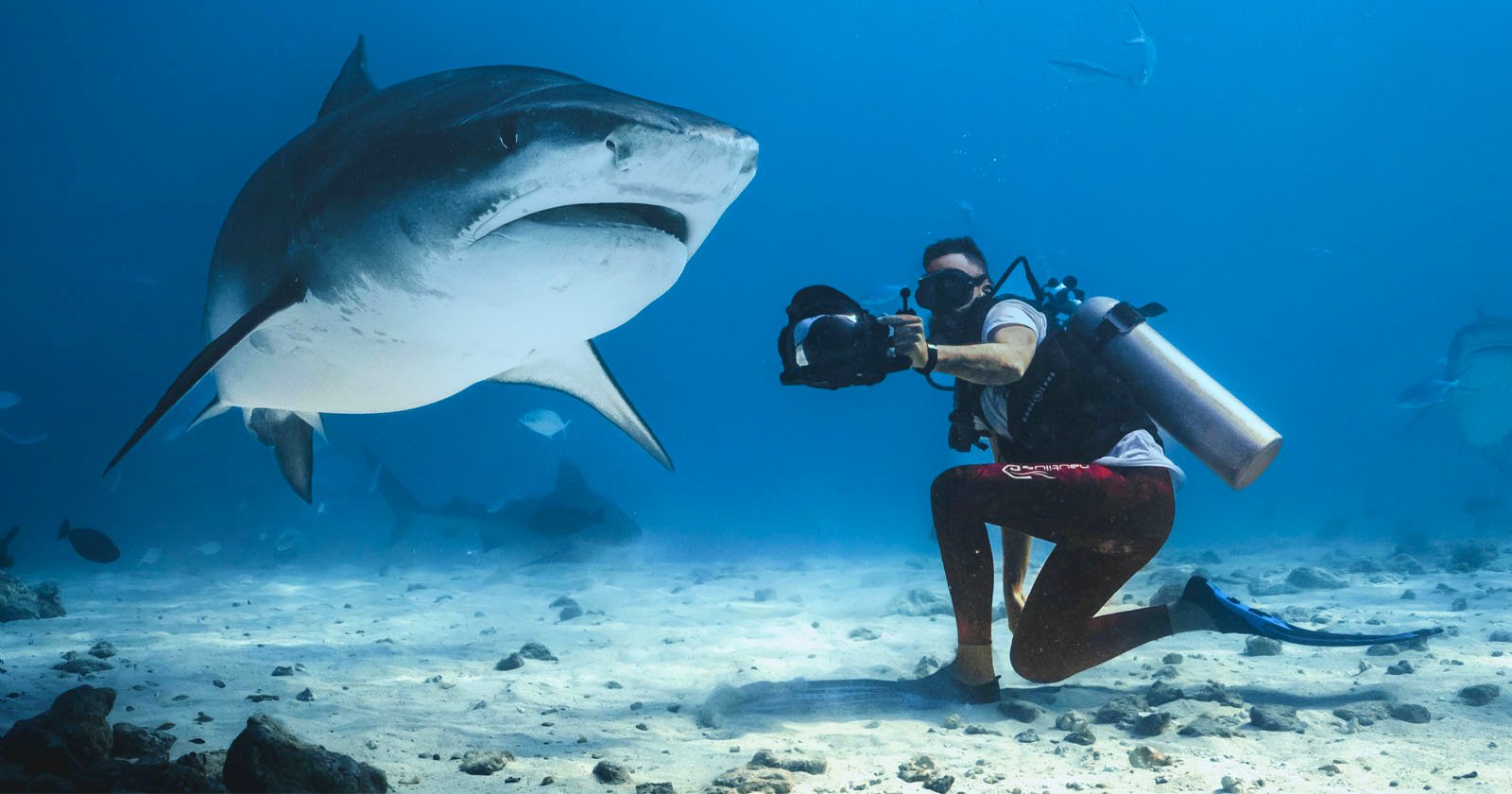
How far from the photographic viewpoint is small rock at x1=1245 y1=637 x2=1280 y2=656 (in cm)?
437

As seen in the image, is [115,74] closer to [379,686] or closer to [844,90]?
[379,686]

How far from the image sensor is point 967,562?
3.24 m

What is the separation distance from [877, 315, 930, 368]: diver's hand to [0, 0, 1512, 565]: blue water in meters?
15.1

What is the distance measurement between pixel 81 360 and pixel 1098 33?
88.8m

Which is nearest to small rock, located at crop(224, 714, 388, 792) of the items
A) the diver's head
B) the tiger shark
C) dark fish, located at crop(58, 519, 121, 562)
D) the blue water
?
the tiger shark

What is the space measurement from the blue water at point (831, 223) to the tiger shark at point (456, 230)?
49.4ft

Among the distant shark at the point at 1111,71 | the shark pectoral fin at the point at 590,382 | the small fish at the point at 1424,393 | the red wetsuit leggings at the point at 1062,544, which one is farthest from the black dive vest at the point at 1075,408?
the small fish at the point at 1424,393

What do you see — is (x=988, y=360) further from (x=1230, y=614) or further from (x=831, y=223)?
(x=831, y=223)

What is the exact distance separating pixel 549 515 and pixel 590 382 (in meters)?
9.32

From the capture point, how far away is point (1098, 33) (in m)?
71.2

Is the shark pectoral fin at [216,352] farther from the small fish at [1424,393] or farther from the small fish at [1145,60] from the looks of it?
the small fish at [1145,60]

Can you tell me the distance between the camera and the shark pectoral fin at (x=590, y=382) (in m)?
3.99

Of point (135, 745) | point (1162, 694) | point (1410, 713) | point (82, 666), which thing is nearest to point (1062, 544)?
point (1162, 694)

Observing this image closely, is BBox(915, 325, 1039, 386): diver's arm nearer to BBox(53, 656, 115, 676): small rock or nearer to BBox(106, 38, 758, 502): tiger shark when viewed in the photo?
BBox(106, 38, 758, 502): tiger shark
